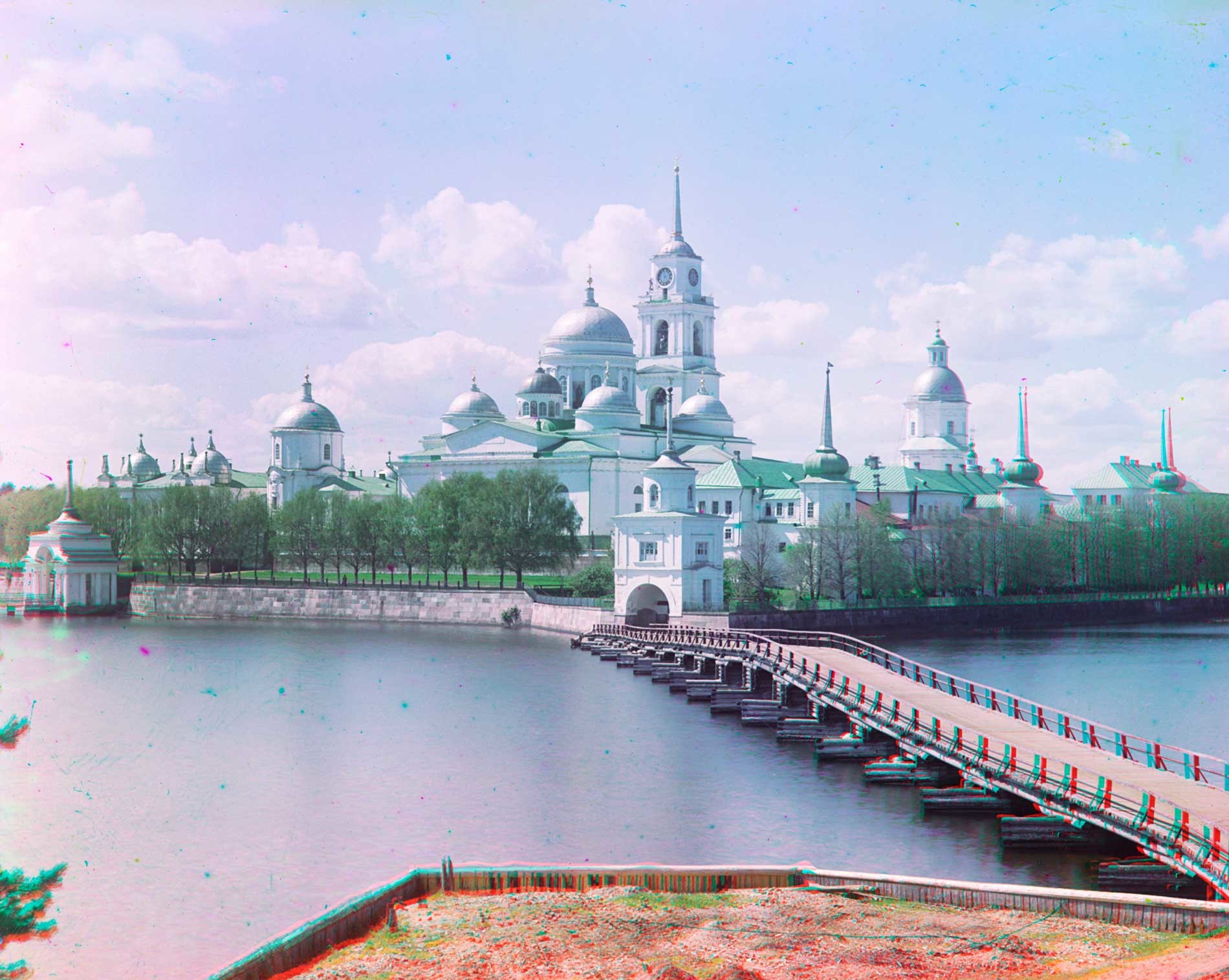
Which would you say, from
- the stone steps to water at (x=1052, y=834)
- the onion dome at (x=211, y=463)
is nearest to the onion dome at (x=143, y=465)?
the onion dome at (x=211, y=463)

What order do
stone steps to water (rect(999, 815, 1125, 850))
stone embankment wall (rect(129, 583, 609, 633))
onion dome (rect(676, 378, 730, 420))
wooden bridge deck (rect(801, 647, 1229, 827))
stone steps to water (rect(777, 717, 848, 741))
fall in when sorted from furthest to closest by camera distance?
onion dome (rect(676, 378, 730, 420)) → stone embankment wall (rect(129, 583, 609, 633)) → stone steps to water (rect(777, 717, 848, 741)) → stone steps to water (rect(999, 815, 1125, 850)) → wooden bridge deck (rect(801, 647, 1229, 827))

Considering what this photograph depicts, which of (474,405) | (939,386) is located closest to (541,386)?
(474,405)

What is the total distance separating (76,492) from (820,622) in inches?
1969

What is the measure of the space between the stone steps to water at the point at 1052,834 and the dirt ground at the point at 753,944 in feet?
20.5

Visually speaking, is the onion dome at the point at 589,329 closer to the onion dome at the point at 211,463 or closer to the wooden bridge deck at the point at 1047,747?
the onion dome at the point at 211,463

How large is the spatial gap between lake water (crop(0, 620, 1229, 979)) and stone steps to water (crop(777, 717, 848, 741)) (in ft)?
2.34

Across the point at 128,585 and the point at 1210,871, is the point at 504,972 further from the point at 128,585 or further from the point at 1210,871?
the point at 128,585

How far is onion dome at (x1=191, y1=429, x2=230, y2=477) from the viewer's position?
133750 mm

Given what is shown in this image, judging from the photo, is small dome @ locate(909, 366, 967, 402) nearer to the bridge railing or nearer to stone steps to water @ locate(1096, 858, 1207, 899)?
the bridge railing

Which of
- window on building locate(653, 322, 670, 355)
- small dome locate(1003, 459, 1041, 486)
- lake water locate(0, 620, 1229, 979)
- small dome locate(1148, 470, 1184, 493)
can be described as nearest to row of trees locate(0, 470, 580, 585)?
lake water locate(0, 620, 1229, 979)

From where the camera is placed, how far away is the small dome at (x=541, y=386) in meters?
103

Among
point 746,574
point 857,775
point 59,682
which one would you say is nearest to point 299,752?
point 857,775

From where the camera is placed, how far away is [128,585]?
89875mm

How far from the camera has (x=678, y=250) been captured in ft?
370
